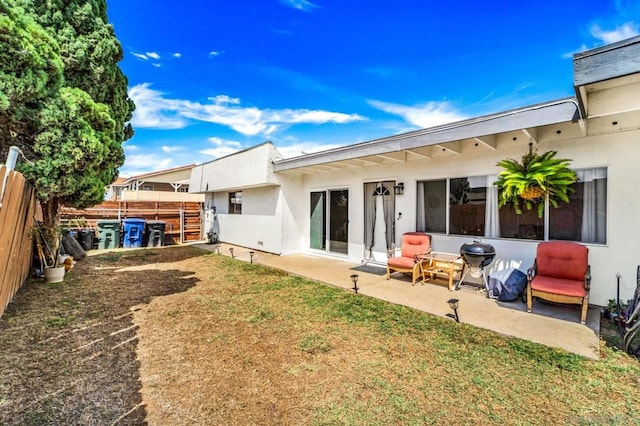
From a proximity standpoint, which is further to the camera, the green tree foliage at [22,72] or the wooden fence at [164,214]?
the wooden fence at [164,214]

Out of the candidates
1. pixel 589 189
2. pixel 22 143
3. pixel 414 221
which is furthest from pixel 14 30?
pixel 589 189

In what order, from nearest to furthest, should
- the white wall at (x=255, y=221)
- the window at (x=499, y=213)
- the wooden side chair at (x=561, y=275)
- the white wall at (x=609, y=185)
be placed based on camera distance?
the wooden side chair at (x=561, y=275), the white wall at (x=609, y=185), the window at (x=499, y=213), the white wall at (x=255, y=221)

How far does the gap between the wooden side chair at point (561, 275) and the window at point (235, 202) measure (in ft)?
36.2

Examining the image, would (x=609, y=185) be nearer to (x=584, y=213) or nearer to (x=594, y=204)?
(x=594, y=204)

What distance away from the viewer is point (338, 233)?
9.51m

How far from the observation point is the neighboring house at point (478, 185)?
4277 millimetres

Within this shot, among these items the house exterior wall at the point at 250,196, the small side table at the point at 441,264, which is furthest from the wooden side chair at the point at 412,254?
the house exterior wall at the point at 250,196

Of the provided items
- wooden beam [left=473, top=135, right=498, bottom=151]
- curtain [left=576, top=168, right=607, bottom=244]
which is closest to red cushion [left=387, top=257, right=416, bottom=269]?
wooden beam [left=473, top=135, right=498, bottom=151]

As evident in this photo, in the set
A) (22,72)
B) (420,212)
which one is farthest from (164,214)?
(420,212)

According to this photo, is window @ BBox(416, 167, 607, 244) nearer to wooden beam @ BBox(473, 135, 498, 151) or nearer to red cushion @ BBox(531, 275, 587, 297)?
wooden beam @ BBox(473, 135, 498, 151)

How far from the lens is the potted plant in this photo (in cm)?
510

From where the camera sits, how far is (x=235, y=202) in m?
13.6

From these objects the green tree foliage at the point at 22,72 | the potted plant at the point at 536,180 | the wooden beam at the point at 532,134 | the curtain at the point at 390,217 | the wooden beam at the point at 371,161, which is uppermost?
the green tree foliage at the point at 22,72

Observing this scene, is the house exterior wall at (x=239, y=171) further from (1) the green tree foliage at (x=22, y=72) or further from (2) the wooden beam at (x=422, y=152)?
(1) the green tree foliage at (x=22, y=72)
